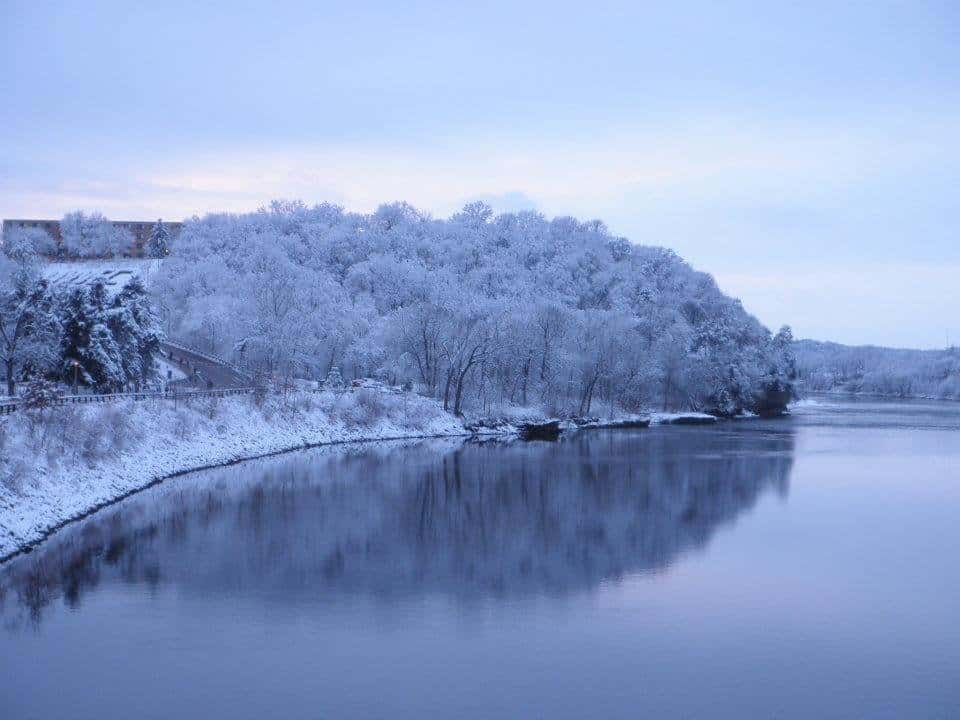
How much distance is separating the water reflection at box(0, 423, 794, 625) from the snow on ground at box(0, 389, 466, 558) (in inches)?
31.7

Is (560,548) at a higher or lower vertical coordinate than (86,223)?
lower

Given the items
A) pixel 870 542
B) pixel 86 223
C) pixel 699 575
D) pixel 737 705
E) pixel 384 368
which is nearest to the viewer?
pixel 737 705

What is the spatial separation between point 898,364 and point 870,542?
164935mm

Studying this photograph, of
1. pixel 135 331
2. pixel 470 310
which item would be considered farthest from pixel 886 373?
pixel 135 331

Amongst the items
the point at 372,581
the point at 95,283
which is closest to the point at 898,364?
the point at 95,283

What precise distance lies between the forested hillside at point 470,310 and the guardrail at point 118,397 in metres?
11.9

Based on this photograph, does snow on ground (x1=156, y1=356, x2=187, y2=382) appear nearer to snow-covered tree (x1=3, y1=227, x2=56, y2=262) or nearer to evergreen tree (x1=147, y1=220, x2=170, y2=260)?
evergreen tree (x1=147, y1=220, x2=170, y2=260)

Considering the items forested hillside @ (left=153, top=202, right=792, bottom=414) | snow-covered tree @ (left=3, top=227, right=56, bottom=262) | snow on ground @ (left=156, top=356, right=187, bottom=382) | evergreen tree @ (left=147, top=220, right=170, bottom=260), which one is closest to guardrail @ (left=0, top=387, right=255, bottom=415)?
snow on ground @ (left=156, top=356, right=187, bottom=382)

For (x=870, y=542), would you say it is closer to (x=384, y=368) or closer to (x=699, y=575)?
(x=699, y=575)

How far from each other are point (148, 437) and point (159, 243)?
83.8 m

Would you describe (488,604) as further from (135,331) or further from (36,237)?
(36,237)

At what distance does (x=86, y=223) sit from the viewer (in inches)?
4537

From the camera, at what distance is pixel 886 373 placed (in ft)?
509

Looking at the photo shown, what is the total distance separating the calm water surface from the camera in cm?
1273
